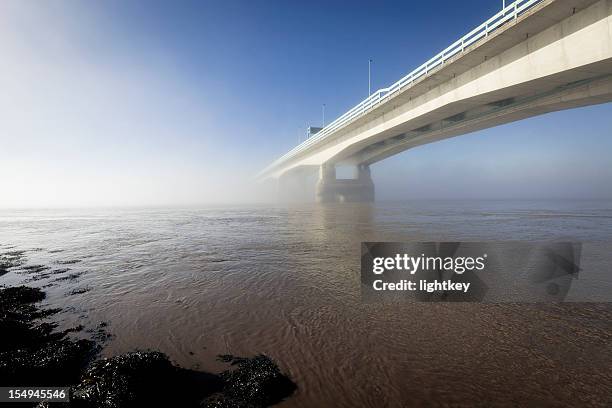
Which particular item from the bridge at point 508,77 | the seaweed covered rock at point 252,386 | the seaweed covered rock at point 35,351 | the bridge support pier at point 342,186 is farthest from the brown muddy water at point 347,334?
the bridge support pier at point 342,186

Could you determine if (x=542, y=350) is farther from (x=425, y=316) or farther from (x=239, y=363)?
(x=239, y=363)

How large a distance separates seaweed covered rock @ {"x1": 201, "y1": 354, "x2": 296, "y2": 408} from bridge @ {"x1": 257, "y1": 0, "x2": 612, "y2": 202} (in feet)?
57.4

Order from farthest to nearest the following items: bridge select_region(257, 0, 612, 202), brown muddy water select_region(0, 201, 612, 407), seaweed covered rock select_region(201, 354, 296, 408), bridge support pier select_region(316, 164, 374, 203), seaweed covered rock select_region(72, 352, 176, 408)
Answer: bridge support pier select_region(316, 164, 374, 203) < bridge select_region(257, 0, 612, 202) < brown muddy water select_region(0, 201, 612, 407) < seaweed covered rock select_region(201, 354, 296, 408) < seaweed covered rock select_region(72, 352, 176, 408)

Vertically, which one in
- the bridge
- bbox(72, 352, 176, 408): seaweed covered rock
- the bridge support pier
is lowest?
bbox(72, 352, 176, 408): seaweed covered rock

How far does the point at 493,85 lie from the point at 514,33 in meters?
3.40

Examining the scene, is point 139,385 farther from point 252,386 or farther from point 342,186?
point 342,186

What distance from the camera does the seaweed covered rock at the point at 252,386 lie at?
2.78m

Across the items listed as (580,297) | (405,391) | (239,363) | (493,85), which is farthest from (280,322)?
(493,85)

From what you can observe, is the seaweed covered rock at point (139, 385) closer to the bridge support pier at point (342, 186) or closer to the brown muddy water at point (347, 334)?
the brown muddy water at point (347, 334)

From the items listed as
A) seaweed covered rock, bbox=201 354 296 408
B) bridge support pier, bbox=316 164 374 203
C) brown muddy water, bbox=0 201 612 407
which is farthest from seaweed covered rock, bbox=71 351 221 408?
bridge support pier, bbox=316 164 374 203

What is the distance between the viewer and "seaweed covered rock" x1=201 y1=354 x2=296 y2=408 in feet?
9.11

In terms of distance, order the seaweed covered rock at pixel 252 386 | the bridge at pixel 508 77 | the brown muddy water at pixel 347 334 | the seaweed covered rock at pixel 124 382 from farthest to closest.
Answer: the bridge at pixel 508 77, the brown muddy water at pixel 347 334, the seaweed covered rock at pixel 252 386, the seaweed covered rock at pixel 124 382

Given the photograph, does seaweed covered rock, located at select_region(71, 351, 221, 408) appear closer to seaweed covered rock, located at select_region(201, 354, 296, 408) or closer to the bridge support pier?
seaweed covered rock, located at select_region(201, 354, 296, 408)

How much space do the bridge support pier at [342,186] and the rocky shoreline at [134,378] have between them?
172 feet
